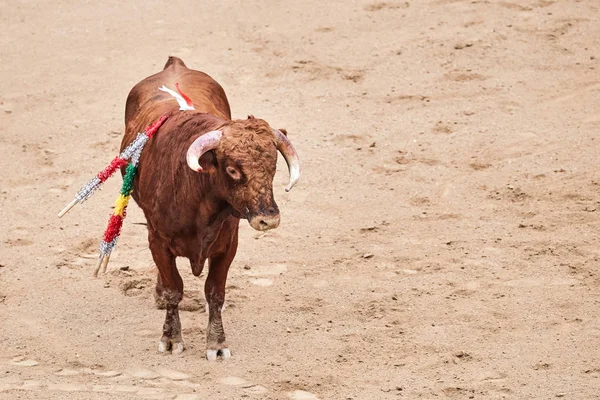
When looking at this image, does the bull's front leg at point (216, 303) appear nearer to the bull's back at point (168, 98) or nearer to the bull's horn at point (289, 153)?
the bull's horn at point (289, 153)

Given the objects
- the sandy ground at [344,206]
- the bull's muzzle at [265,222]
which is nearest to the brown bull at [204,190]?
the bull's muzzle at [265,222]

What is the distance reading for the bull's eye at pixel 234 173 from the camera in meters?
7.14

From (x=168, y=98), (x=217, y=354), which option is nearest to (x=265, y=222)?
(x=217, y=354)

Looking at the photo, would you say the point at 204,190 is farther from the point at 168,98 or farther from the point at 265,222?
the point at 168,98

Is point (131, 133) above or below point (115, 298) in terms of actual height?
above

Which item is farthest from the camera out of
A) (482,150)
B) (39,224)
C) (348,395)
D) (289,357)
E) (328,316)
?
(482,150)

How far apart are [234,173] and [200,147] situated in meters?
0.23

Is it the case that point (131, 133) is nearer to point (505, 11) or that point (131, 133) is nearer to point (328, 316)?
point (328, 316)

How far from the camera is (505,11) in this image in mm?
12727

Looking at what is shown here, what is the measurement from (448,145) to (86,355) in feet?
13.3

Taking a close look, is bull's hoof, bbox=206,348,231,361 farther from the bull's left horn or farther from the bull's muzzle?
the bull's left horn

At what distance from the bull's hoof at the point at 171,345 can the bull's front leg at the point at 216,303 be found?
191 mm

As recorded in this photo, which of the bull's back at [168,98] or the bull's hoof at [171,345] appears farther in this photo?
the bull's back at [168,98]

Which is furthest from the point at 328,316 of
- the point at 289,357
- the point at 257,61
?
the point at 257,61
